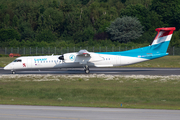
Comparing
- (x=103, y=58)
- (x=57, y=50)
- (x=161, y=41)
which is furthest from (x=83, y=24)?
(x=161, y=41)

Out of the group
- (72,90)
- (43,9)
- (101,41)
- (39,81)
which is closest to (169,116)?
(72,90)

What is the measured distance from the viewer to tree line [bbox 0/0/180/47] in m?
74.9

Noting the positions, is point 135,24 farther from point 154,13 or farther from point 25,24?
point 25,24

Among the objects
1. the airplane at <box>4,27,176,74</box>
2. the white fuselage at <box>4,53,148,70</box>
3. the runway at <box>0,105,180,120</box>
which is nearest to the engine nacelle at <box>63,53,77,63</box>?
the airplane at <box>4,27,176,74</box>

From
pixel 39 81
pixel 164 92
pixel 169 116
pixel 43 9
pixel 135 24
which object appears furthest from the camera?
pixel 43 9

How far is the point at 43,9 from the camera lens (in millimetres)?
91812

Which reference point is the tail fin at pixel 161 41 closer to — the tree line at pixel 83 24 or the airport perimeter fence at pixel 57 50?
the airport perimeter fence at pixel 57 50

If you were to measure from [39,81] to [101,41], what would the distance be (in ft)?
153

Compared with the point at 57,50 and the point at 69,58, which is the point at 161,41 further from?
the point at 57,50

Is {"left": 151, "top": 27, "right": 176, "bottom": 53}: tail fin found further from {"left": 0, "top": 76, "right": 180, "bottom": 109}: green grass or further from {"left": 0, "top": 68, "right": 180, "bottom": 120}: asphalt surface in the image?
{"left": 0, "top": 68, "right": 180, "bottom": 120}: asphalt surface

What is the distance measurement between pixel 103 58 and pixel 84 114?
1963cm

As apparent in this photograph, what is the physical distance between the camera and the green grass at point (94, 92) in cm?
1678

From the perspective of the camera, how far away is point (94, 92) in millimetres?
20453

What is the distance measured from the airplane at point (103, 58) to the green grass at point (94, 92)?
496 cm
